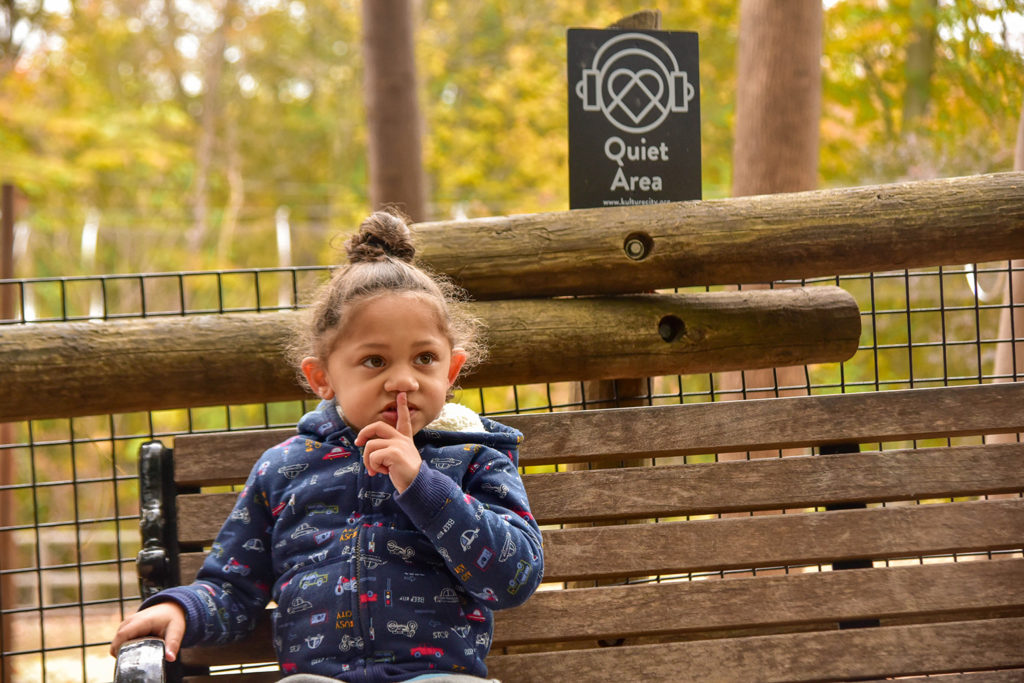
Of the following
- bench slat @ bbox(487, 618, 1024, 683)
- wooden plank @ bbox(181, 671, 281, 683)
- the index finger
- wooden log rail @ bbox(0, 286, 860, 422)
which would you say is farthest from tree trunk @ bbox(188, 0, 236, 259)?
the index finger

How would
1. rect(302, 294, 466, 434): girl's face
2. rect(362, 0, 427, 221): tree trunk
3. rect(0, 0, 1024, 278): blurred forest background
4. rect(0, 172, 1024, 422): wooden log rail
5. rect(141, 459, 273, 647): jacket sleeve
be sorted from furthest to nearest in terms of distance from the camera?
rect(0, 0, 1024, 278): blurred forest background
rect(362, 0, 427, 221): tree trunk
rect(0, 172, 1024, 422): wooden log rail
rect(141, 459, 273, 647): jacket sleeve
rect(302, 294, 466, 434): girl's face

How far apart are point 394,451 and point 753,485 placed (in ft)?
3.39

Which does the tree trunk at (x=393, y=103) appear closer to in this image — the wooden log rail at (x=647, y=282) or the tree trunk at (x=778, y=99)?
the tree trunk at (x=778, y=99)

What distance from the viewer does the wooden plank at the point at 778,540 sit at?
2.38m

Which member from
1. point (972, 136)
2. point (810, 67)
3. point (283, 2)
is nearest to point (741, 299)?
point (810, 67)

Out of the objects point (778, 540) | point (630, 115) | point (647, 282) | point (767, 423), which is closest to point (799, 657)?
point (778, 540)

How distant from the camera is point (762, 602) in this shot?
241 centimetres

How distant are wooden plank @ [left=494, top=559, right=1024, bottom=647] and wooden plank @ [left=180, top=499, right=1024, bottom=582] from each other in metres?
0.05

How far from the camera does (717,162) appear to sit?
46.4 ft

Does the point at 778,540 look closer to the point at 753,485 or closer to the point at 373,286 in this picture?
the point at 753,485

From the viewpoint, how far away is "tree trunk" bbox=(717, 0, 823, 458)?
4676 millimetres

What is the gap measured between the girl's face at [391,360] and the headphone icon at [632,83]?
99 centimetres

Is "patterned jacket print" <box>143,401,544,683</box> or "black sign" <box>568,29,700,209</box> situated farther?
"black sign" <box>568,29,700,209</box>

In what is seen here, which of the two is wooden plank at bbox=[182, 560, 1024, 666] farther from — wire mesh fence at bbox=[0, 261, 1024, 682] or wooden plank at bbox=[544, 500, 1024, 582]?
wire mesh fence at bbox=[0, 261, 1024, 682]
